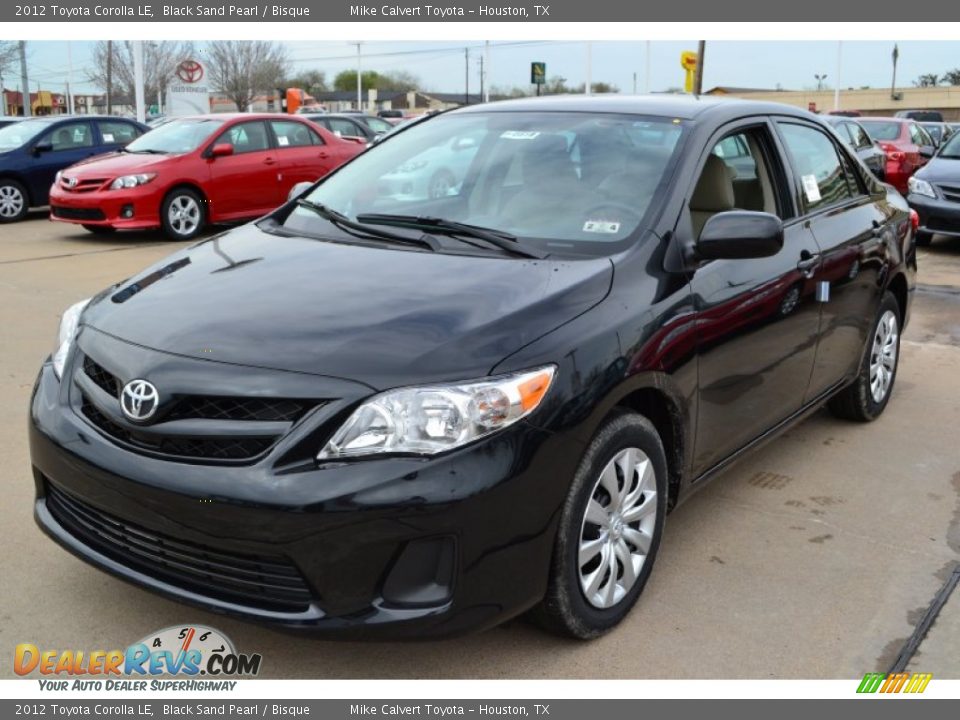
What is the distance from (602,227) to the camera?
3504 millimetres

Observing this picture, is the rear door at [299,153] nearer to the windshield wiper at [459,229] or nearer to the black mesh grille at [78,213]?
the black mesh grille at [78,213]

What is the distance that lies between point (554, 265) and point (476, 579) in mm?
1115

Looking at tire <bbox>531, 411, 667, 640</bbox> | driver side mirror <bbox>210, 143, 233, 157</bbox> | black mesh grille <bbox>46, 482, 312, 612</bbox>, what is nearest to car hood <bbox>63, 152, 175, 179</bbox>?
driver side mirror <bbox>210, 143, 233, 157</bbox>

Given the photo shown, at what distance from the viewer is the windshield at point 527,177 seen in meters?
3.57

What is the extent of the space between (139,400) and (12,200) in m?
13.0

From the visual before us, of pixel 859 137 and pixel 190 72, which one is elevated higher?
pixel 190 72

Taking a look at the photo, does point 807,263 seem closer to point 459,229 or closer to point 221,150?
point 459,229

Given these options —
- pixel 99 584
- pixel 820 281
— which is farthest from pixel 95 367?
pixel 820 281

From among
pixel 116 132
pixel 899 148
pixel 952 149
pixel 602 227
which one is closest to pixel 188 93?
pixel 116 132

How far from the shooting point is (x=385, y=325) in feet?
9.39

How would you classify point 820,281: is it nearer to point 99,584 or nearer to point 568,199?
point 568,199

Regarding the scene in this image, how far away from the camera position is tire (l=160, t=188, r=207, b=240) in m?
12.0

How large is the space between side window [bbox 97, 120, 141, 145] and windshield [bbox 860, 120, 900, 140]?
39.6 ft

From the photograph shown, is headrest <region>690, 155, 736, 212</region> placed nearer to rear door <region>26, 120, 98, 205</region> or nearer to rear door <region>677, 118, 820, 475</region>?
rear door <region>677, 118, 820, 475</region>
